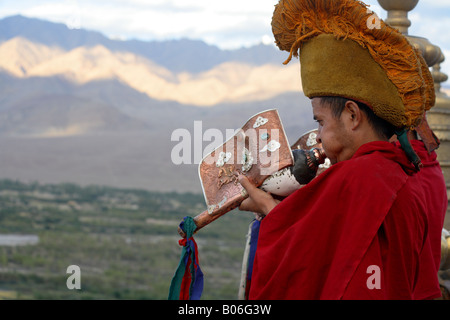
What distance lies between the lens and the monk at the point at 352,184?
Answer: 1923mm

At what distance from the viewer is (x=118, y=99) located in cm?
6141

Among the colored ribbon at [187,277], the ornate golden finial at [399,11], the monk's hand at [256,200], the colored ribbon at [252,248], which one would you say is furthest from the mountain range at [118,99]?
the monk's hand at [256,200]

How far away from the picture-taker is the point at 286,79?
61.3 metres

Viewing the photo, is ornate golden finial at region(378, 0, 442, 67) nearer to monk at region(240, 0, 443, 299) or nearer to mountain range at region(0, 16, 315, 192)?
monk at region(240, 0, 443, 299)

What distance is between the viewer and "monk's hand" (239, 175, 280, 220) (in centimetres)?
236

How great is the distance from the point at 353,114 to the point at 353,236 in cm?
43

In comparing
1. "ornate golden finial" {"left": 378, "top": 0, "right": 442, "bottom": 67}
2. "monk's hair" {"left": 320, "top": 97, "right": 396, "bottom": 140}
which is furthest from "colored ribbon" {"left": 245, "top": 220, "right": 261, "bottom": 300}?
"ornate golden finial" {"left": 378, "top": 0, "right": 442, "bottom": 67}

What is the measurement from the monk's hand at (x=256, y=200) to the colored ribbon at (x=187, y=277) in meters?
0.27

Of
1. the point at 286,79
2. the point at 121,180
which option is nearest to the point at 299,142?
the point at 121,180

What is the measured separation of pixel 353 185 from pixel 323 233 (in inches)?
6.7

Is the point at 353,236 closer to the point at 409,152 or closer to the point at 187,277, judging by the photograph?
the point at 409,152

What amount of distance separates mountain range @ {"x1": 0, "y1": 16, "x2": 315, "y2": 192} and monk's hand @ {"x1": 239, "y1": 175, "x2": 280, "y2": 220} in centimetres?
3088

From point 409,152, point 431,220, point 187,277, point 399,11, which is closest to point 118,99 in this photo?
point 399,11

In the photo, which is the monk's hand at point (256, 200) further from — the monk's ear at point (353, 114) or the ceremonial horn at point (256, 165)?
the monk's ear at point (353, 114)
